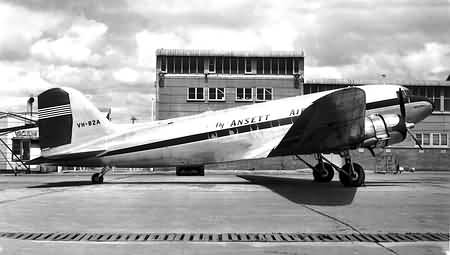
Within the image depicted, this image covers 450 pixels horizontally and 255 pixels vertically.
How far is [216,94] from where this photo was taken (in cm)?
5884

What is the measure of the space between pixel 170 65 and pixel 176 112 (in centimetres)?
683

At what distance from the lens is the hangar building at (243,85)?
188 feet

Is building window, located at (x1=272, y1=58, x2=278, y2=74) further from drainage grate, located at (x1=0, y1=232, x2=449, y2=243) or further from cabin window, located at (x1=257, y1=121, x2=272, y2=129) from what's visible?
drainage grate, located at (x1=0, y1=232, x2=449, y2=243)

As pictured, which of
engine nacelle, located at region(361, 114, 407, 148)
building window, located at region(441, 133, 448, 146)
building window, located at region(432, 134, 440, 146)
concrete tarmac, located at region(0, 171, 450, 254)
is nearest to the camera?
concrete tarmac, located at region(0, 171, 450, 254)

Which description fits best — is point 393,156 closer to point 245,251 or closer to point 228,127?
point 228,127

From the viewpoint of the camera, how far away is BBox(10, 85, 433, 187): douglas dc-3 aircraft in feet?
69.3

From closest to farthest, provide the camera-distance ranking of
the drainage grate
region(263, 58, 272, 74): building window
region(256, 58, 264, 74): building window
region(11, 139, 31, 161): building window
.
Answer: the drainage grate
region(11, 139, 31, 161): building window
region(256, 58, 264, 74): building window
region(263, 58, 272, 74): building window

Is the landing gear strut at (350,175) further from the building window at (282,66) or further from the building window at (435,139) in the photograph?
the building window at (435,139)

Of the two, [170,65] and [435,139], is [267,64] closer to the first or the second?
[170,65]

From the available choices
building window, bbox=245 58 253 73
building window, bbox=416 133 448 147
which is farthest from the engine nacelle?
building window, bbox=416 133 448 147

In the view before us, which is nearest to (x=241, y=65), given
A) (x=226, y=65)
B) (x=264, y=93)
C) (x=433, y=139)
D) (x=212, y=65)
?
(x=226, y=65)

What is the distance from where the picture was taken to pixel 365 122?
795 inches

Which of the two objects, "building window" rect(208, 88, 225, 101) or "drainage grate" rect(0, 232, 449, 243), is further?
"building window" rect(208, 88, 225, 101)

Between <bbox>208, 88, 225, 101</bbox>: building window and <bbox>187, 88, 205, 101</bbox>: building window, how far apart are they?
3.09 feet
